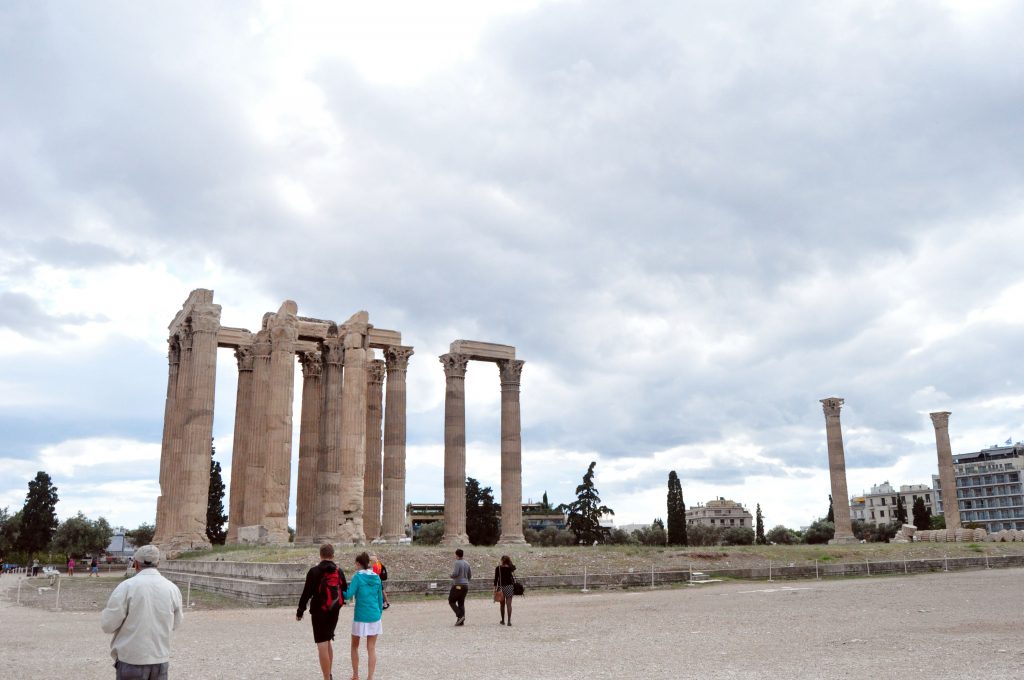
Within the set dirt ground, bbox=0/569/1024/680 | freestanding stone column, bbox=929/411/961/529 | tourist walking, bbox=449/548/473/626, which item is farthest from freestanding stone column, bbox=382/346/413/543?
freestanding stone column, bbox=929/411/961/529

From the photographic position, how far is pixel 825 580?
31016 millimetres

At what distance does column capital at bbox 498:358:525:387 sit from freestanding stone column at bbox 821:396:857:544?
81.3 ft

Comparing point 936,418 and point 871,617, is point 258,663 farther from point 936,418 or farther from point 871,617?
point 936,418

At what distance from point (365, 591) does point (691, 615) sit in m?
9.83

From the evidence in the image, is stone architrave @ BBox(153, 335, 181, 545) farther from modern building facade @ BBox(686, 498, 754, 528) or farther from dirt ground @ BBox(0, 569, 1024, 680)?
modern building facade @ BBox(686, 498, 754, 528)

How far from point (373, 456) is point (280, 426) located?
426 inches

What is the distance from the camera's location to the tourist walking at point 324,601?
392 inches

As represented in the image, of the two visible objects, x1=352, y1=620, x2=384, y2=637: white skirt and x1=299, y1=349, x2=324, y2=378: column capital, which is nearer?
x1=352, y1=620, x2=384, y2=637: white skirt

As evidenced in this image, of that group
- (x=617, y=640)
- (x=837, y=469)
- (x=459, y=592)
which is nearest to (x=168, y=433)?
(x=459, y=592)

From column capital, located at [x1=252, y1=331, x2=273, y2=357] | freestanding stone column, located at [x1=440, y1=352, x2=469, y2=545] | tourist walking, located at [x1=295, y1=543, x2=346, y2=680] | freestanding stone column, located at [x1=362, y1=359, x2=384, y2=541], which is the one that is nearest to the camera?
tourist walking, located at [x1=295, y1=543, x2=346, y2=680]

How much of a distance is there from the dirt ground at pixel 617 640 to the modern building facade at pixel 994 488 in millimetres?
121578

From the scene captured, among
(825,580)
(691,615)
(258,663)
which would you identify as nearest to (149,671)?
(258,663)

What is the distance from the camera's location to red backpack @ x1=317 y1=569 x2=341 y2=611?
10.1 m

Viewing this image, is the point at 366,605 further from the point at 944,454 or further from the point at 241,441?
the point at 944,454
